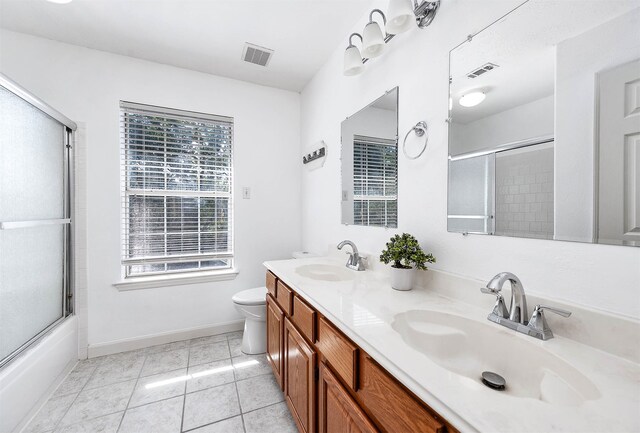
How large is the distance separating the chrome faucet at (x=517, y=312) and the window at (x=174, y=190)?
2266 millimetres

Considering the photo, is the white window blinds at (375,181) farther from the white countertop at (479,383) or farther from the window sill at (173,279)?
the window sill at (173,279)

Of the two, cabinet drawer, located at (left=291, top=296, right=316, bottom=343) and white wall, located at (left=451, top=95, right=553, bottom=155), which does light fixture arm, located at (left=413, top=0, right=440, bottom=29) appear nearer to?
white wall, located at (left=451, top=95, right=553, bottom=155)

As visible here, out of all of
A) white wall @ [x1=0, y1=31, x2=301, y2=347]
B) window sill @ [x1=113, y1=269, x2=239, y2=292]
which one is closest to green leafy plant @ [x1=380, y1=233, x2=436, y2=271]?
white wall @ [x1=0, y1=31, x2=301, y2=347]

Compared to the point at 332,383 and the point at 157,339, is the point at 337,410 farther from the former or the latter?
the point at 157,339

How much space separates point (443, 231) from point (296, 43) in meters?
1.79

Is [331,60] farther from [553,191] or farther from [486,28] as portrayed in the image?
[553,191]

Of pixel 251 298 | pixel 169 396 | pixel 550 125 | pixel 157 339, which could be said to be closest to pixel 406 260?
pixel 550 125

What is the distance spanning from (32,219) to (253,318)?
61.5 inches

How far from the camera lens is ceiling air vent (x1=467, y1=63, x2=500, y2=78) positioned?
1.02 meters

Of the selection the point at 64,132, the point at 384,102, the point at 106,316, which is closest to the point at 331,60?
the point at 384,102

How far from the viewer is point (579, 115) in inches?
30.1

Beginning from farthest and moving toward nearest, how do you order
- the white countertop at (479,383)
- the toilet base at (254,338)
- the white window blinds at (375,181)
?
the toilet base at (254,338) → the white window blinds at (375,181) → the white countertop at (479,383)

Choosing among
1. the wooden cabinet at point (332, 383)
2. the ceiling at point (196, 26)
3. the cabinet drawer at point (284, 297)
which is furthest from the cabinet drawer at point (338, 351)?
the ceiling at point (196, 26)

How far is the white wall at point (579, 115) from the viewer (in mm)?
718
